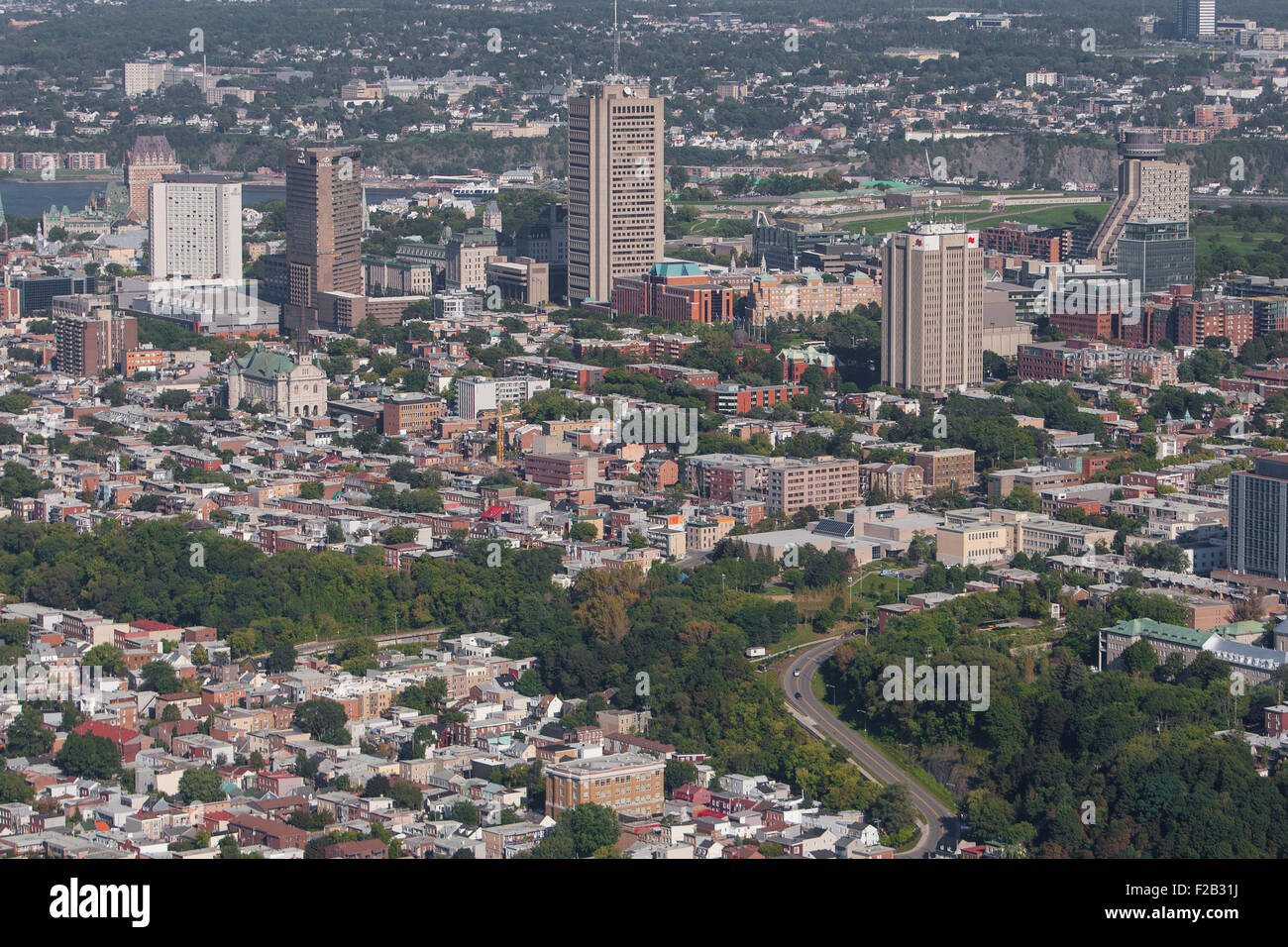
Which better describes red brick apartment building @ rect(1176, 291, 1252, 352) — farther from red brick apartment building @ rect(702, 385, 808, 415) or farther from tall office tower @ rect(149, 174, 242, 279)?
tall office tower @ rect(149, 174, 242, 279)

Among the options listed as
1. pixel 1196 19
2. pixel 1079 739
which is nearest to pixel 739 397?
pixel 1079 739

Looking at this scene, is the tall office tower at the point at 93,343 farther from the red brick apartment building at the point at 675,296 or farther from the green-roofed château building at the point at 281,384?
the red brick apartment building at the point at 675,296

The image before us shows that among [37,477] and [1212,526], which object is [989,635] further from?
[37,477]

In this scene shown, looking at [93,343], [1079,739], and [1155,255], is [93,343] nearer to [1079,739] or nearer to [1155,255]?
[1155,255]

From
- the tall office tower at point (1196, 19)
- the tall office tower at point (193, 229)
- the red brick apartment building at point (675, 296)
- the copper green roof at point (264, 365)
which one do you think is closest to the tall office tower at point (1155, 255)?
the red brick apartment building at point (675, 296)

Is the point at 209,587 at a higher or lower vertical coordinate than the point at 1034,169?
lower
